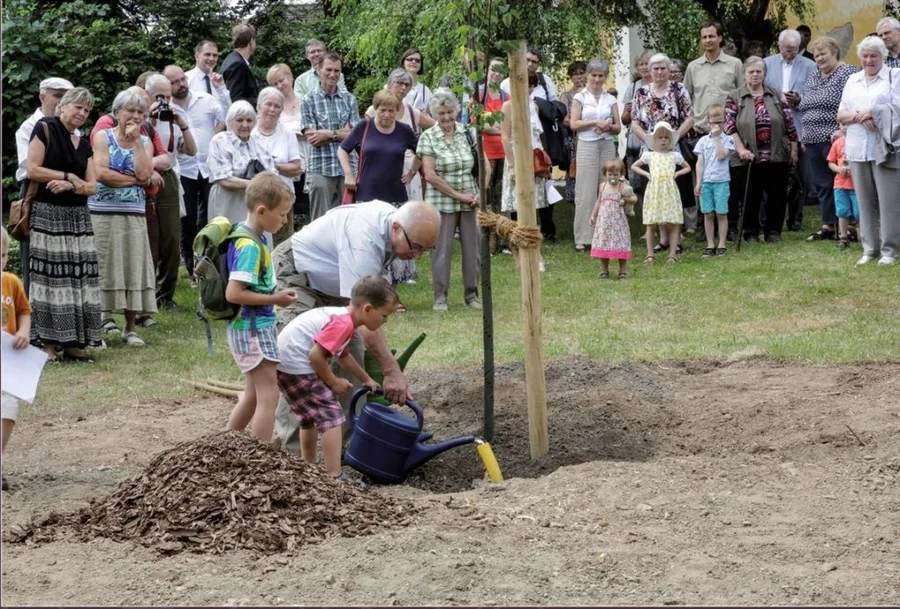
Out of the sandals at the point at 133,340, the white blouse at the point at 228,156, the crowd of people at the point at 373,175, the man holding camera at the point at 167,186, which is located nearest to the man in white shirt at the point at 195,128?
the crowd of people at the point at 373,175

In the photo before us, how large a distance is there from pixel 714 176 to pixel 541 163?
1971mm

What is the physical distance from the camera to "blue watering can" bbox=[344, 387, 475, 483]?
677 centimetres

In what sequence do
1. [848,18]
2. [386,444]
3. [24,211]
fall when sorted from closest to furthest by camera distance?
[386,444], [24,211], [848,18]

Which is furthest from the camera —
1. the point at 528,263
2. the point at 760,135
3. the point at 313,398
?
the point at 760,135

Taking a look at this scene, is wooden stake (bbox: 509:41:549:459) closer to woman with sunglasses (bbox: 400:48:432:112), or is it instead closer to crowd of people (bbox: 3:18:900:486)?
crowd of people (bbox: 3:18:900:486)

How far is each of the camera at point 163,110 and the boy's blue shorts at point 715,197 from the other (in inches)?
237

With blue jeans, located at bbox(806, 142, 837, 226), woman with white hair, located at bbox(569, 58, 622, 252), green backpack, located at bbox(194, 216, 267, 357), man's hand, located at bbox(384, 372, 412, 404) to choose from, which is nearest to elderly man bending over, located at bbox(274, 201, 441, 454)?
man's hand, located at bbox(384, 372, 412, 404)

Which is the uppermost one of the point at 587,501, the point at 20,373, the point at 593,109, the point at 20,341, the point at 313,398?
the point at 593,109

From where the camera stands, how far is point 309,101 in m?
12.3

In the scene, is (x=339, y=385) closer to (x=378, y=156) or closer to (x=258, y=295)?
(x=258, y=295)

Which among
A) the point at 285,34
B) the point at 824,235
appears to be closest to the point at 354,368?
the point at 824,235

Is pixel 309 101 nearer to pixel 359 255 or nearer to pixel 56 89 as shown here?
pixel 56 89

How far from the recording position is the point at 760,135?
14562 mm

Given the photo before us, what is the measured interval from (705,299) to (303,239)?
18.9ft
